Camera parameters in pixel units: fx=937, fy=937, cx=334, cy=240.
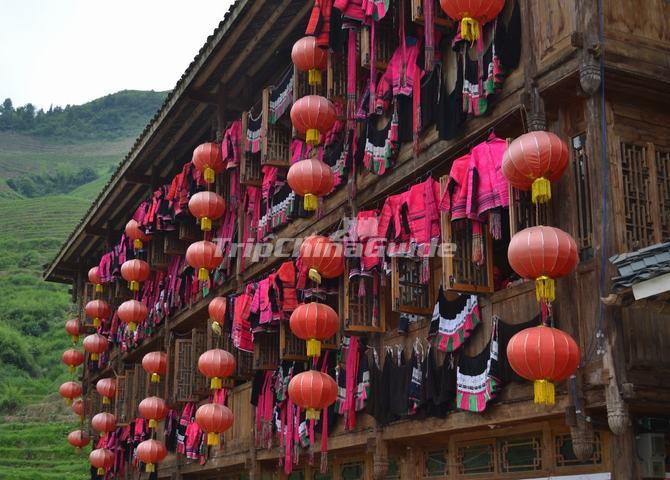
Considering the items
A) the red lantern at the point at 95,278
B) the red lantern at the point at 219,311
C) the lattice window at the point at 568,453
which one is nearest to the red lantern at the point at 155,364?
the red lantern at the point at 219,311

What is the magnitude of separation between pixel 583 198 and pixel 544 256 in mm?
1140

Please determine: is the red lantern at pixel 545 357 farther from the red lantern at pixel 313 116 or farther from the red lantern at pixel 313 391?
the red lantern at pixel 313 116

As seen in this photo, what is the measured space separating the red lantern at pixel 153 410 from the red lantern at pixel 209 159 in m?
5.07

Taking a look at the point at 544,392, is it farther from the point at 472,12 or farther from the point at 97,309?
the point at 97,309

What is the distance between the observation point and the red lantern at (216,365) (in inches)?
603

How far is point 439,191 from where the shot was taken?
10.8 meters

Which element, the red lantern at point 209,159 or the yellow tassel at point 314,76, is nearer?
the yellow tassel at point 314,76

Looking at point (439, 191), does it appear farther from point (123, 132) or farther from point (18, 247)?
point (123, 132)

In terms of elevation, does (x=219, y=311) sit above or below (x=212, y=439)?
above

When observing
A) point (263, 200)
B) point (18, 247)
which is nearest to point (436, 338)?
point (263, 200)

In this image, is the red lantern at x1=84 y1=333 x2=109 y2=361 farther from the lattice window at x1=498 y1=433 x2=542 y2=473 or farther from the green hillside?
the lattice window at x1=498 y1=433 x2=542 y2=473

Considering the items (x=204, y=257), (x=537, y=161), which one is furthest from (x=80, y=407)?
(x=537, y=161)

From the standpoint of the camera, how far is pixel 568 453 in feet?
30.3

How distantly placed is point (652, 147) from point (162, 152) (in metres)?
13.5
